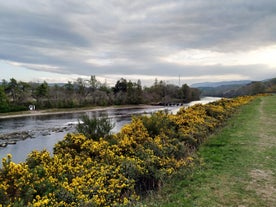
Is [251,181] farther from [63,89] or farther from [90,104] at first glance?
[63,89]

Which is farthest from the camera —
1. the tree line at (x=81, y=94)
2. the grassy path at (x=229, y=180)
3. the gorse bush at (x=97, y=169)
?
the tree line at (x=81, y=94)

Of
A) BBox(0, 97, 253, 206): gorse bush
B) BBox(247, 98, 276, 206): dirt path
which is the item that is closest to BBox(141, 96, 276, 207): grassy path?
BBox(247, 98, 276, 206): dirt path

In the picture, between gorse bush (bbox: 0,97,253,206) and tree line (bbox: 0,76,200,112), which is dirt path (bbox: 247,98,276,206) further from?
tree line (bbox: 0,76,200,112)

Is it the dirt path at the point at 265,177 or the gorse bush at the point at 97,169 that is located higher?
the gorse bush at the point at 97,169

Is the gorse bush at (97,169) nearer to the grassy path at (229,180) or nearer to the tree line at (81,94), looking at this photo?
the grassy path at (229,180)

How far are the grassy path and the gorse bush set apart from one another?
0.43 m

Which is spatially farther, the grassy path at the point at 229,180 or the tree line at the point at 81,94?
the tree line at the point at 81,94

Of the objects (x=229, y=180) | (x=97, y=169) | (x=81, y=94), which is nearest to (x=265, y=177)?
(x=229, y=180)

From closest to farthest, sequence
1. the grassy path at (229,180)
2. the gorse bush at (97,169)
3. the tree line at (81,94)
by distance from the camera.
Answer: the gorse bush at (97,169) < the grassy path at (229,180) < the tree line at (81,94)

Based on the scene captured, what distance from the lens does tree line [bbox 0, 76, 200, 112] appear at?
52.6m

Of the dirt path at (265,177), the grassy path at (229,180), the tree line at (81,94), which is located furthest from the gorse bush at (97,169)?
the tree line at (81,94)

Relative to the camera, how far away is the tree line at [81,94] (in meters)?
52.6

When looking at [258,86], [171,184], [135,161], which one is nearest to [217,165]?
[171,184]

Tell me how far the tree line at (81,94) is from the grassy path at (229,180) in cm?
4853
